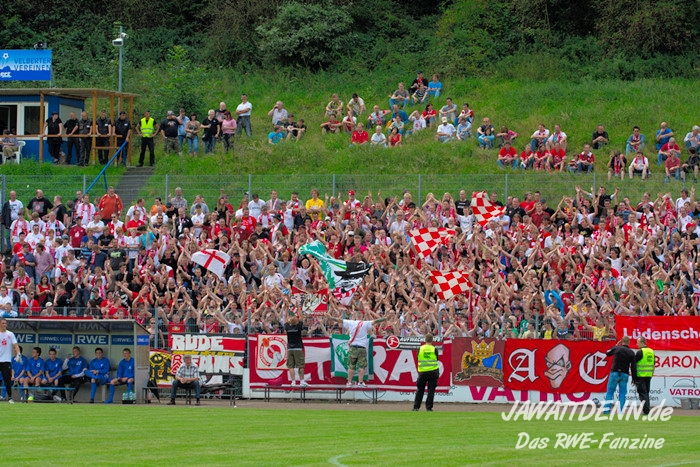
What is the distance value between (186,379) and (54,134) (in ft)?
59.2

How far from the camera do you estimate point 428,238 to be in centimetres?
2975

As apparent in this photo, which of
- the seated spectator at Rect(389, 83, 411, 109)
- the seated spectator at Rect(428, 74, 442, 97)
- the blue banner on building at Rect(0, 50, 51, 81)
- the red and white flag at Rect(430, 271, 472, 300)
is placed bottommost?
the red and white flag at Rect(430, 271, 472, 300)

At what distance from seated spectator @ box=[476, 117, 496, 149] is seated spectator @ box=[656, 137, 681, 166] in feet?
19.6

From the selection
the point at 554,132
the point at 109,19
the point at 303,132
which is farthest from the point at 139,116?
the point at 554,132

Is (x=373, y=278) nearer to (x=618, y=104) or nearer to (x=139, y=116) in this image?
(x=618, y=104)

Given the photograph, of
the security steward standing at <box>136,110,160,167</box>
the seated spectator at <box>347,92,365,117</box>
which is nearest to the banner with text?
the security steward standing at <box>136,110,160,167</box>

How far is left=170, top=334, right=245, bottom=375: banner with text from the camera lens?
2709cm

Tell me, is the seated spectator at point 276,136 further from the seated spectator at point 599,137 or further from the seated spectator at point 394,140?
the seated spectator at point 599,137

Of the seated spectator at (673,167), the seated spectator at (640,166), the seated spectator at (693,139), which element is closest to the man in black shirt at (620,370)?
the seated spectator at (673,167)

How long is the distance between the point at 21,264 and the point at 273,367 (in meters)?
8.71

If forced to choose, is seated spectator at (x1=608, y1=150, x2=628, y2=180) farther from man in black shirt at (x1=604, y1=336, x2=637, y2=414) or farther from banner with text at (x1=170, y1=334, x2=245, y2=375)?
banner with text at (x1=170, y1=334, x2=245, y2=375)

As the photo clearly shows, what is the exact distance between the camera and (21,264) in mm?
30984

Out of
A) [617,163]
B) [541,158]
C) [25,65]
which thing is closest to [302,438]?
[617,163]

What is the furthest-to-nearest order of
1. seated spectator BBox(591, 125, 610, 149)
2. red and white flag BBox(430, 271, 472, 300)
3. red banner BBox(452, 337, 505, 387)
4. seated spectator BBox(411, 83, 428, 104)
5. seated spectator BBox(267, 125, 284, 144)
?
1. seated spectator BBox(411, 83, 428, 104)
2. seated spectator BBox(267, 125, 284, 144)
3. seated spectator BBox(591, 125, 610, 149)
4. red and white flag BBox(430, 271, 472, 300)
5. red banner BBox(452, 337, 505, 387)
